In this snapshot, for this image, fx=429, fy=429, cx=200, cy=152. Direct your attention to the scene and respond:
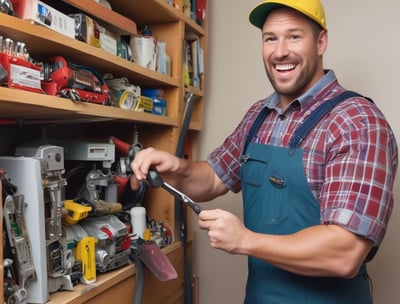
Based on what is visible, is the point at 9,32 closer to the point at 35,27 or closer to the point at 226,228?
the point at 35,27

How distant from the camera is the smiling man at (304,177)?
99cm

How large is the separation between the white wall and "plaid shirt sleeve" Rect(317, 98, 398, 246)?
835 millimetres

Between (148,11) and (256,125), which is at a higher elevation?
(148,11)

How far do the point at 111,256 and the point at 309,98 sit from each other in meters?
0.73

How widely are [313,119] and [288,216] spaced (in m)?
0.27

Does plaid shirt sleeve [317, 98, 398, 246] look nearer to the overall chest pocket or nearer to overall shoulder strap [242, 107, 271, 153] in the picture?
the overall chest pocket

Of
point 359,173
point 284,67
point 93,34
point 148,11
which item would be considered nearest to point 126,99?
point 93,34

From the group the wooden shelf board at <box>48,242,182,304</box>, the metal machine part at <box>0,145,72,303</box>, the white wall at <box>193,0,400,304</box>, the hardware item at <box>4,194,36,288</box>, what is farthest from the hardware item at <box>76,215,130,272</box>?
the white wall at <box>193,0,400,304</box>

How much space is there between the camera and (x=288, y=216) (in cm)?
113

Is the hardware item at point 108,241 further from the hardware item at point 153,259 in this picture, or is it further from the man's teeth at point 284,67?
the man's teeth at point 284,67

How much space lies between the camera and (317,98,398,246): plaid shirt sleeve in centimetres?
98

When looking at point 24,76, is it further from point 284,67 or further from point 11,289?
point 284,67

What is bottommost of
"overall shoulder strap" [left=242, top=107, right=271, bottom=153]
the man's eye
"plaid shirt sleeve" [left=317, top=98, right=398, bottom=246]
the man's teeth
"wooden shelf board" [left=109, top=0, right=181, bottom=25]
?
"plaid shirt sleeve" [left=317, top=98, right=398, bottom=246]

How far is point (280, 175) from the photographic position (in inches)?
45.3
